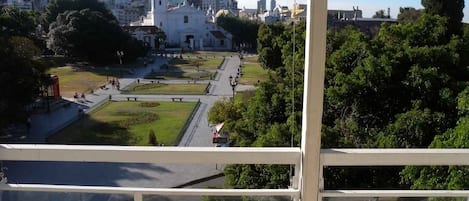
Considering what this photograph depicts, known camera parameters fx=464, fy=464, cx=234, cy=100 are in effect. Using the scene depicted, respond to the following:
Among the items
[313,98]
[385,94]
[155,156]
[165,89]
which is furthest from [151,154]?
[165,89]

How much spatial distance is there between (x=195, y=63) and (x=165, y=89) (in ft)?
9.72

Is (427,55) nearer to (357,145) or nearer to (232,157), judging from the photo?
(357,145)

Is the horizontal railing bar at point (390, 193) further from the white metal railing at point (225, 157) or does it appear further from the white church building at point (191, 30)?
the white church building at point (191, 30)

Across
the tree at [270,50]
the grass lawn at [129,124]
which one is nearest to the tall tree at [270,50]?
the tree at [270,50]

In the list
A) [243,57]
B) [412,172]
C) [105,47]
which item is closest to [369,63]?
[412,172]

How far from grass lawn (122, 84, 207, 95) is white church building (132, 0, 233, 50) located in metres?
1.57

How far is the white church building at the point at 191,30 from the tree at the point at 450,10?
705 cm

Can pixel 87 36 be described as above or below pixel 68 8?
below

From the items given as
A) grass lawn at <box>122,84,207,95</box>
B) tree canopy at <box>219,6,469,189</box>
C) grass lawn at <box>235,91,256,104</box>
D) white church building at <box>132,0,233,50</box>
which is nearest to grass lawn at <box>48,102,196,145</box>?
grass lawn at <box>122,84,207,95</box>

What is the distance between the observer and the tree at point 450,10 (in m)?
7.81

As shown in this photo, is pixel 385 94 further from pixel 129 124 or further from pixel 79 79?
pixel 79 79

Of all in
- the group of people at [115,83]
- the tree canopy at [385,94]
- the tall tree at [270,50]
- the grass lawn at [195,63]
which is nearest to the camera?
the tree canopy at [385,94]

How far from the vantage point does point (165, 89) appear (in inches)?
617

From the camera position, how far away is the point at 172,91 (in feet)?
51.8
